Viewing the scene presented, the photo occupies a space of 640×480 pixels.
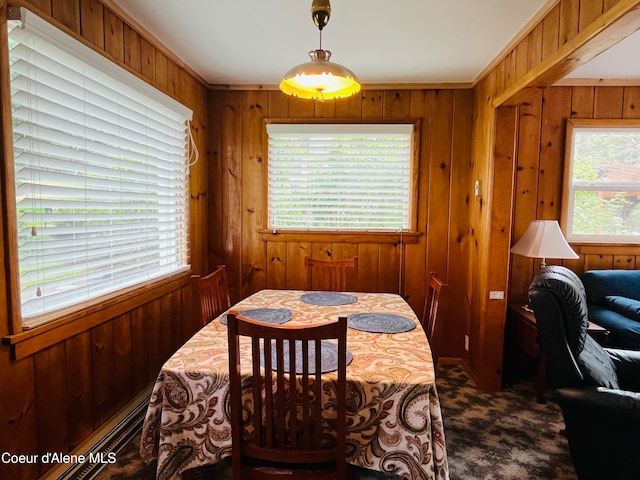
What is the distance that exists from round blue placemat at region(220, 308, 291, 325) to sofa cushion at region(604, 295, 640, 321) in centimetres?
245

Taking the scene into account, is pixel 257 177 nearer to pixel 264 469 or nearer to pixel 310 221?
pixel 310 221

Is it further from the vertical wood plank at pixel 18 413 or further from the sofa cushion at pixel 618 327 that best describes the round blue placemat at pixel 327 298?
the sofa cushion at pixel 618 327

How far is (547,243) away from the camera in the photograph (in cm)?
270

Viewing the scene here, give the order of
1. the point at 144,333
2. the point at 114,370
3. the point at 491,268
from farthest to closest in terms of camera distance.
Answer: the point at 491,268 < the point at 144,333 < the point at 114,370

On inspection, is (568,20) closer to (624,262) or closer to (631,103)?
(631,103)

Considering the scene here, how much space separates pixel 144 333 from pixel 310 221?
1.59 metres

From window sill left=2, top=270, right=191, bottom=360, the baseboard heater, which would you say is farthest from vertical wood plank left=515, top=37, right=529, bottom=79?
the baseboard heater

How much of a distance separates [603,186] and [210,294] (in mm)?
3247

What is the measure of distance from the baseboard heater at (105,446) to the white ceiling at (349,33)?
2336 mm

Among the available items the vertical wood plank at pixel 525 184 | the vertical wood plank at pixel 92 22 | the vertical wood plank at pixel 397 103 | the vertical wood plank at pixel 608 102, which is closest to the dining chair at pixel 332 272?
the vertical wood plank at pixel 397 103

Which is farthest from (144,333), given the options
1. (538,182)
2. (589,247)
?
(589,247)

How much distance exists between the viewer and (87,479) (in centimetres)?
178

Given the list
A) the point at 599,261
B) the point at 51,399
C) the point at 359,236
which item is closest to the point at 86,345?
the point at 51,399

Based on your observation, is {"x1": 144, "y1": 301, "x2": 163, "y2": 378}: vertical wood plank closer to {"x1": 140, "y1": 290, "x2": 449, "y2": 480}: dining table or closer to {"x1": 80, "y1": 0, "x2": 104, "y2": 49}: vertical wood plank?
{"x1": 140, "y1": 290, "x2": 449, "y2": 480}: dining table
